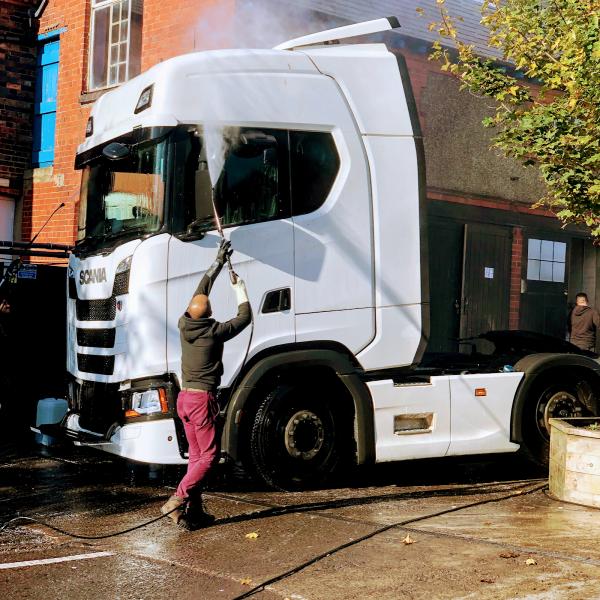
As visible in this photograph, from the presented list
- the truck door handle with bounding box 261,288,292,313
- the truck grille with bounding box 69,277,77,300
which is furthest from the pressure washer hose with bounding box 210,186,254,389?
the truck grille with bounding box 69,277,77,300

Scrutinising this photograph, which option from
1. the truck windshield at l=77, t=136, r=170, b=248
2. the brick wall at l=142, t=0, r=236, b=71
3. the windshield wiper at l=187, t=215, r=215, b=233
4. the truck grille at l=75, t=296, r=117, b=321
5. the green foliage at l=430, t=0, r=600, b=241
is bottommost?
the truck grille at l=75, t=296, r=117, b=321

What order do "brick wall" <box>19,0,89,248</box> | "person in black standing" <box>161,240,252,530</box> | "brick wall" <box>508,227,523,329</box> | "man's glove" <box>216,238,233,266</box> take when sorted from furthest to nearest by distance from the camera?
"brick wall" <box>508,227,523,329</box> → "brick wall" <box>19,0,89,248</box> → "man's glove" <box>216,238,233,266</box> → "person in black standing" <box>161,240,252,530</box>

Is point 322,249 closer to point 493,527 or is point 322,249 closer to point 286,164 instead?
point 286,164

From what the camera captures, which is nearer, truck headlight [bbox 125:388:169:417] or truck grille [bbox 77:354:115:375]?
truck headlight [bbox 125:388:169:417]

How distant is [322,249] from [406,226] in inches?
33.4

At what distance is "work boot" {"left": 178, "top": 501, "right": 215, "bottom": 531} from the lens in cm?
690

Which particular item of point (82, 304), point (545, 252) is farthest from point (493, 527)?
point (545, 252)

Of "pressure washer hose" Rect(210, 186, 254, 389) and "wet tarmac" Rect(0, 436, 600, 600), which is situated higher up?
"pressure washer hose" Rect(210, 186, 254, 389)

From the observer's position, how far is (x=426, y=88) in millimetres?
15680

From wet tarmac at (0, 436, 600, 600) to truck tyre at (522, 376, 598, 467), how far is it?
320 mm

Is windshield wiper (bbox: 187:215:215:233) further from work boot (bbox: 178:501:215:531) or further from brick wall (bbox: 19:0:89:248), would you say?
brick wall (bbox: 19:0:89:248)

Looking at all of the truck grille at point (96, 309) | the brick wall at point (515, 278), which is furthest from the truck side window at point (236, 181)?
the brick wall at point (515, 278)

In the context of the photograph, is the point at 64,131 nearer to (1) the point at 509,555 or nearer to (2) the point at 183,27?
(2) the point at 183,27

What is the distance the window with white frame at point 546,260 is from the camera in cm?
1764
